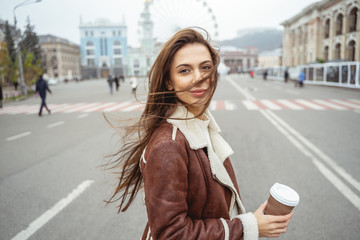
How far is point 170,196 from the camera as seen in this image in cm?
107

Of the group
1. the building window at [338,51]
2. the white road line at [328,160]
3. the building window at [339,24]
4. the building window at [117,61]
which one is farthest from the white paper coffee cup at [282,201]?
the building window at [117,61]

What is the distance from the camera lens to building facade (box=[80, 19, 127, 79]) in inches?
3344

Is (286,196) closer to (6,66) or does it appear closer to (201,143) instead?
(201,143)

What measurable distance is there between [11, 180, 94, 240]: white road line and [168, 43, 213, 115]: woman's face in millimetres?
2660

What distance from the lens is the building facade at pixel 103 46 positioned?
84938 mm

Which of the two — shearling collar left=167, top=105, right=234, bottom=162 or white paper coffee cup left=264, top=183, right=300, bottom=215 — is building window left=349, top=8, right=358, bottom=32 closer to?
shearling collar left=167, top=105, right=234, bottom=162

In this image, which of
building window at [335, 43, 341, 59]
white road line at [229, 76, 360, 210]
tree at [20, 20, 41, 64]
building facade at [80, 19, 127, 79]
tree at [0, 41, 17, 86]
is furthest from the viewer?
building facade at [80, 19, 127, 79]

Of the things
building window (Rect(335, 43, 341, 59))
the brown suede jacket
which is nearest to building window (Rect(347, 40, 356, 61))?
building window (Rect(335, 43, 341, 59))

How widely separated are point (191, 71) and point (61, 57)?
87.2 metres

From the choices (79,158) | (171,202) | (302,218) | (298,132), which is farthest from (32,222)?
(298,132)

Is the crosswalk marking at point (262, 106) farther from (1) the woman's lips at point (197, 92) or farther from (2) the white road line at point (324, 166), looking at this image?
(1) the woman's lips at point (197, 92)

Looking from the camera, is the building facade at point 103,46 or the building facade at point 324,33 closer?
the building facade at point 324,33

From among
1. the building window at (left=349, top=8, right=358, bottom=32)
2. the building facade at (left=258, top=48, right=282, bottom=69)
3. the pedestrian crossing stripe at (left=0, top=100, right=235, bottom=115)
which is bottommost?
the pedestrian crossing stripe at (left=0, top=100, right=235, bottom=115)

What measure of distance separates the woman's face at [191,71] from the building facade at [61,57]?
265 feet
